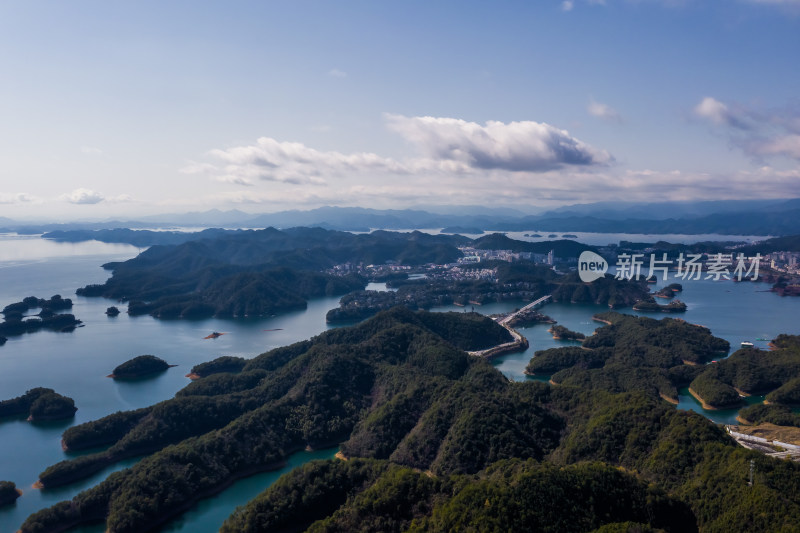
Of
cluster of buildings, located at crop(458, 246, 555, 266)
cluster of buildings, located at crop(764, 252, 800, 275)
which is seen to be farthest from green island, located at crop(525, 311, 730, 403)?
cluster of buildings, located at crop(764, 252, 800, 275)

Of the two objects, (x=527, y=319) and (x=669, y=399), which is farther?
(x=527, y=319)

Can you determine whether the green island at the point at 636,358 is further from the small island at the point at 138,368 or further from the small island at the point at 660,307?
the small island at the point at 138,368

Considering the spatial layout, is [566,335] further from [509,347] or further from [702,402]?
[702,402]

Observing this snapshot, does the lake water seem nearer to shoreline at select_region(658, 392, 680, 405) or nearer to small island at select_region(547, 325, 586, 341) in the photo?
shoreline at select_region(658, 392, 680, 405)

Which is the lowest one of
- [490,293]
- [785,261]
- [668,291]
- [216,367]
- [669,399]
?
[216,367]

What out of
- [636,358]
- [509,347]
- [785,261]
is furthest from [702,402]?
[785,261]
